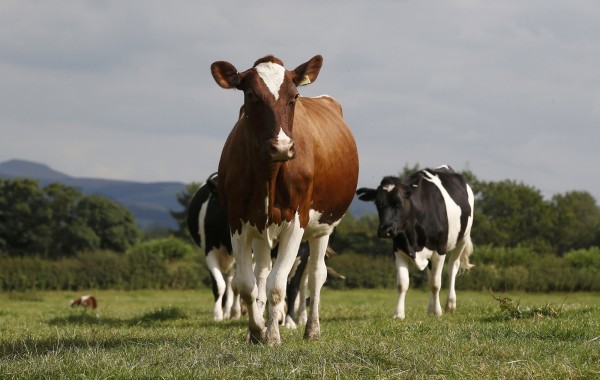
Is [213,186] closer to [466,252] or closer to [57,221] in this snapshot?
[466,252]

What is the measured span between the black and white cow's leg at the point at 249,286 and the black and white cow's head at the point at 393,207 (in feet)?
20.0

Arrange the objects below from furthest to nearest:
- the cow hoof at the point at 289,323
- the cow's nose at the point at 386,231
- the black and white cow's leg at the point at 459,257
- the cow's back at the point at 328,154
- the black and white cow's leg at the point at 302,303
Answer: the black and white cow's leg at the point at 459,257 → the cow's nose at the point at 386,231 → the black and white cow's leg at the point at 302,303 → the cow hoof at the point at 289,323 → the cow's back at the point at 328,154

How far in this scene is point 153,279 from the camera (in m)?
37.9

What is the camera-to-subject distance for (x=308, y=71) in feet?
29.6

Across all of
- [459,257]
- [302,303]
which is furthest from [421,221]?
[302,303]

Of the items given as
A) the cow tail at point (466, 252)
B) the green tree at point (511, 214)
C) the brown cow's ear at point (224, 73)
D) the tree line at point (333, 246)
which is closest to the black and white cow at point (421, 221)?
the cow tail at point (466, 252)

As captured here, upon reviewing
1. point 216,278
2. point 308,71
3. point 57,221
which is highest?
point 308,71

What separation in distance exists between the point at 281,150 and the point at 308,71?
1.57 meters

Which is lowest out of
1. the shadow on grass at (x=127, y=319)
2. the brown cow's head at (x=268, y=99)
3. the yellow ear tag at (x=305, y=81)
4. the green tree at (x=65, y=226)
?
the green tree at (x=65, y=226)

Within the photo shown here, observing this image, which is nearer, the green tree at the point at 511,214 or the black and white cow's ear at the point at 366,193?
the black and white cow's ear at the point at 366,193

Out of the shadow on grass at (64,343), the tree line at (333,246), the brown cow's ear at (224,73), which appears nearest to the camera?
the shadow on grass at (64,343)

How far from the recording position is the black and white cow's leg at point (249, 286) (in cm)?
860

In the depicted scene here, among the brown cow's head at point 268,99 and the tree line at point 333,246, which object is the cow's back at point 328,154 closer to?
the brown cow's head at point 268,99

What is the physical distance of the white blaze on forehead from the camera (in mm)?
8266
